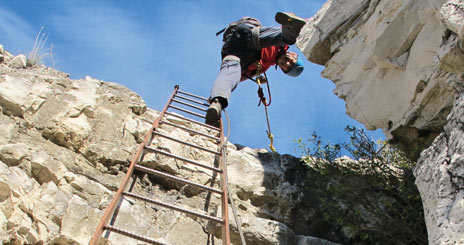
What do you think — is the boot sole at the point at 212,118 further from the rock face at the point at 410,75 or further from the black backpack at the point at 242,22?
the black backpack at the point at 242,22

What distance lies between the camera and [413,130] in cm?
466

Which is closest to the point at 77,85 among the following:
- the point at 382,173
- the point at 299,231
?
the point at 299,231

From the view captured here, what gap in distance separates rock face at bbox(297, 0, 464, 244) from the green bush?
0.30 meters

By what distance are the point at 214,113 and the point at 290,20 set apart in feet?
4.90

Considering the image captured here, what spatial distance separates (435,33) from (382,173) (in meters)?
1.51

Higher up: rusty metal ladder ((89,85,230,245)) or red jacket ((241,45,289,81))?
red jacket ((241,45,289,81))

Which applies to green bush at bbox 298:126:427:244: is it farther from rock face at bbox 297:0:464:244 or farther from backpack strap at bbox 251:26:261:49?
backpack strap at bbox 251:26:261:49

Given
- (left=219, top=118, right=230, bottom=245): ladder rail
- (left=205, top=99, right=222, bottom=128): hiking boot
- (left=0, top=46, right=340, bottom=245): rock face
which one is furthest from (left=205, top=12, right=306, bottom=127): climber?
(left=0, top=46, right=340, bottom=245): rock face

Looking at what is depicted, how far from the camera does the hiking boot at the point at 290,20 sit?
5.70 meters

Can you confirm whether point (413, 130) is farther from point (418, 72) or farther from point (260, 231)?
point (260, 231)

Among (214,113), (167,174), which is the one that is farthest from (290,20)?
(167,174)

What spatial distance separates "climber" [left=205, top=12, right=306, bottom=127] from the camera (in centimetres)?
546

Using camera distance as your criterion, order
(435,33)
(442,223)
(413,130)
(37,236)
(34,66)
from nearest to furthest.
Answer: (442,223), (37,236), (435,33), (413,130), (34,66)

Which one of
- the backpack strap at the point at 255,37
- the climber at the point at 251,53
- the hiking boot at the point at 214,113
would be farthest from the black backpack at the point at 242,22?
the hiking boot at the point at 214,113
